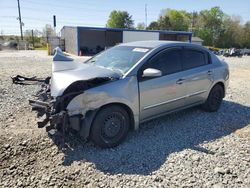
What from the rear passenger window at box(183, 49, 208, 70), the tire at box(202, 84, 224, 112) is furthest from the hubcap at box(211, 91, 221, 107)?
the rear passenger window at box(183, 49, 208, 70)

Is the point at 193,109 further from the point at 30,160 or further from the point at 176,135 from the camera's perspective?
the point at 30,160

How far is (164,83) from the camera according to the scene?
4598mm

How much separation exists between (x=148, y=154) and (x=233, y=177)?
123 cm

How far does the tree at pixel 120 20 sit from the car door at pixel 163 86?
253 feet

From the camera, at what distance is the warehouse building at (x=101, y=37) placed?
34.1m

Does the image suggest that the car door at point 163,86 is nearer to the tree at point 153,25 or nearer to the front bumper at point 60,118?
the front bumper at point 60,118

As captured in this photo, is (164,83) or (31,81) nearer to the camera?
(164,83)

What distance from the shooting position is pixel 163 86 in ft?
15.0

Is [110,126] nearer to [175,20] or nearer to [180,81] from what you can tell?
[180,81]

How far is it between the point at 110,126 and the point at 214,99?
306cm

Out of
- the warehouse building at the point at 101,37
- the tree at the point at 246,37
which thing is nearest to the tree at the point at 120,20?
the tree at the point at 246,37

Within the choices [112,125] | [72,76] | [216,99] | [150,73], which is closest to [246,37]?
[216,99]

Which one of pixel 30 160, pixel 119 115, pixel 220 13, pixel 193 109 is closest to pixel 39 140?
pixel 30 160

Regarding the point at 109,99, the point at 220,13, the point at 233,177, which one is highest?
the point at 220,13
